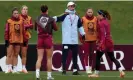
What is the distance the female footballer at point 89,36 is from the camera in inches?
764

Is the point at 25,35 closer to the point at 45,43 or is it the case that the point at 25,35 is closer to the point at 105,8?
the point at 45,43

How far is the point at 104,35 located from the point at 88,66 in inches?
72.8

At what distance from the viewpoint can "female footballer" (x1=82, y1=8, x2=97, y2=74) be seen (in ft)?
63.7

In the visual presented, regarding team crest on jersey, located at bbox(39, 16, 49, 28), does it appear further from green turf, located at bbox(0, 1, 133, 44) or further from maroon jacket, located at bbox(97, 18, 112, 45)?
Answer: green turf, located at bbox(0, 1, 133, 44)

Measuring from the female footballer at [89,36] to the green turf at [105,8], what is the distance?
7888 millimetres

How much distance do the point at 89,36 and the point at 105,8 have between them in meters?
9.68

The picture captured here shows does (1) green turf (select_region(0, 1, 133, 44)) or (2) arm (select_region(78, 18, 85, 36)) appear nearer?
(2) arm (select_region(78, 18, 85, 36))

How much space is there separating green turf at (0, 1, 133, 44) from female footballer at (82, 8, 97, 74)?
7.89 metres

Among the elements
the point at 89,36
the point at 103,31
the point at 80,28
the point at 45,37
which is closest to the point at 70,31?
the point at 80,28

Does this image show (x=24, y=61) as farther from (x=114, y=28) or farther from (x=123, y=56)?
(x=114, y=28)

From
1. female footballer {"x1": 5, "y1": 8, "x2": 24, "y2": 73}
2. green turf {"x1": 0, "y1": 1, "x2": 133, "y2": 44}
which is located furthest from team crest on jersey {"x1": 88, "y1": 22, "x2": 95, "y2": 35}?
green turf {"x1": 0, "y1": 1, "x2": 133, "y2": 44}

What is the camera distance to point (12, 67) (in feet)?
66.1

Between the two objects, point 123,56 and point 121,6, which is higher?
point 121,6

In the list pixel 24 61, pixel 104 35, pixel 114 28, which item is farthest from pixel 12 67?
pixel 114 28
